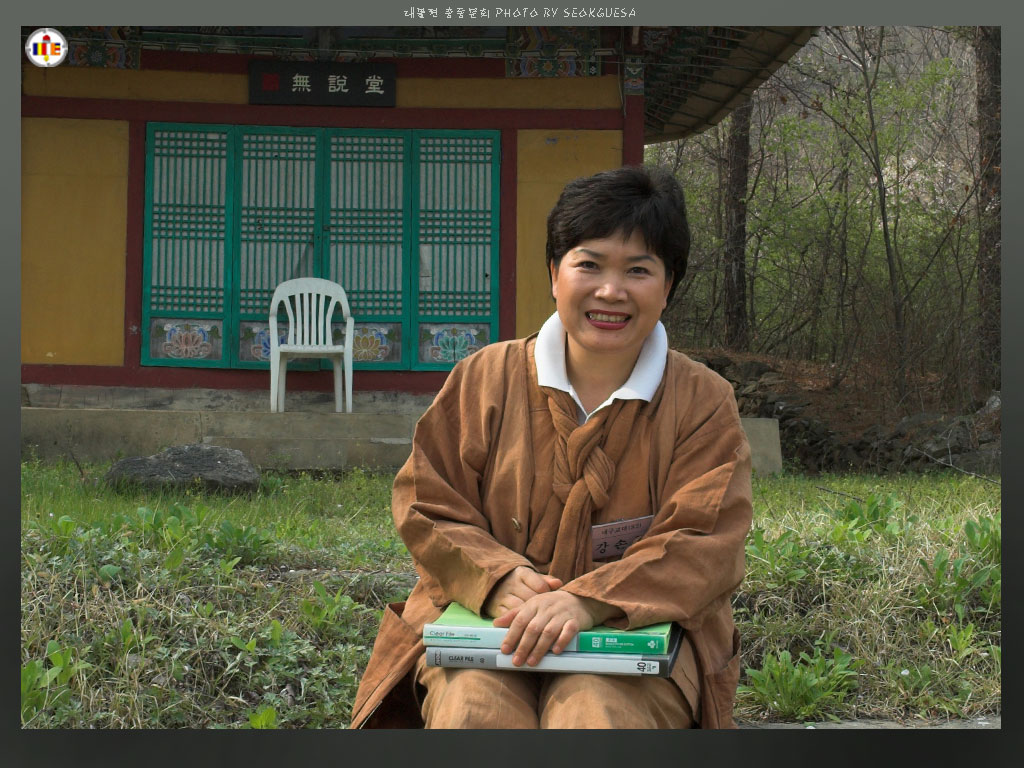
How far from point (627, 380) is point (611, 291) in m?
0.23

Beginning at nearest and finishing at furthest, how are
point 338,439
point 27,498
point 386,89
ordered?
point 27,498
point 338,439
point 386,89

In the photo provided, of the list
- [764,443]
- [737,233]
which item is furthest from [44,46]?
[737,233]

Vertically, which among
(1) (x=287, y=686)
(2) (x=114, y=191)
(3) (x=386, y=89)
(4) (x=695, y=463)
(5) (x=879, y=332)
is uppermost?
(3) (x=386, y=89)

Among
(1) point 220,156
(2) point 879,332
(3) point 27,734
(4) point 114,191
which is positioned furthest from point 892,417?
(3) point 27,734

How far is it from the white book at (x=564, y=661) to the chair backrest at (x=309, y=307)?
6166 millimetres

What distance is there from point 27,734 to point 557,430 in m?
1.31

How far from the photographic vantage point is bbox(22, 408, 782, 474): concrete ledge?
282 inches

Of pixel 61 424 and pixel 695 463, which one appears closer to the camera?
pixel 695 463

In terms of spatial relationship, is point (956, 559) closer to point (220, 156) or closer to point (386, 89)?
point (386, 89)

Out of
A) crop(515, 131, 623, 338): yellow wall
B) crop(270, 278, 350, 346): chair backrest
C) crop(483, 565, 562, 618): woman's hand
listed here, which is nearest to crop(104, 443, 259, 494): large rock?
crop(270, 278, 350, 346): chair backrest

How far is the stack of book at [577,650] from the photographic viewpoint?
2.05 meters

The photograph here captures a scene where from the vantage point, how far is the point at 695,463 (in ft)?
7.56

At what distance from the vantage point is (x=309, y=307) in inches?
328

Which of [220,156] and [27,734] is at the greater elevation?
[220,156]
